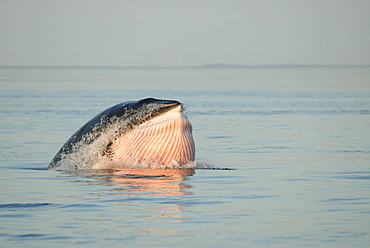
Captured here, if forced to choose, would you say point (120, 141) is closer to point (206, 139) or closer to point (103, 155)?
point (103, 155)

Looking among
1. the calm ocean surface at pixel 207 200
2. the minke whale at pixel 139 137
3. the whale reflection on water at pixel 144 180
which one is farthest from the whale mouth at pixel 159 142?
the calm ocean surface at pixel 207 200

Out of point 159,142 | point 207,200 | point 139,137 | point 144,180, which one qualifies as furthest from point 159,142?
point 207,200

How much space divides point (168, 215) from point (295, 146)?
1188cm

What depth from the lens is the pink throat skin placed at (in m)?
14.8

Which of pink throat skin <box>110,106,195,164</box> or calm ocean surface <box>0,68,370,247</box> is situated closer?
calm ocean surface <box>0,68,370,247</box>

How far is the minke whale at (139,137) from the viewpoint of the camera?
584 inches

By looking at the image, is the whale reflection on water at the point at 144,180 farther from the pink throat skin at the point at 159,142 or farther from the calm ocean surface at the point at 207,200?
the pink throat skin at the point at 159,142

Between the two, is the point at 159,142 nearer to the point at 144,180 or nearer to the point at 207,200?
the point at 144,180

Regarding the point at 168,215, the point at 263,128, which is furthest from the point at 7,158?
the point at 263,128

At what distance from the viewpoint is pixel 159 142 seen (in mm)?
14891

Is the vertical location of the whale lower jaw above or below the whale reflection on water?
above

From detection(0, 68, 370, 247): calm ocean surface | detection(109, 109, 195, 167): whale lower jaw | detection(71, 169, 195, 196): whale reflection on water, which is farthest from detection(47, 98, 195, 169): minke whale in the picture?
detection(0, 68, 370, 247): calm ocean surface

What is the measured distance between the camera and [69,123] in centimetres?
3278

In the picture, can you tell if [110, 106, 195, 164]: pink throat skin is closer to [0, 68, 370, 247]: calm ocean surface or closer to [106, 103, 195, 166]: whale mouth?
[106, 103, 195, 166]: whale mouth
